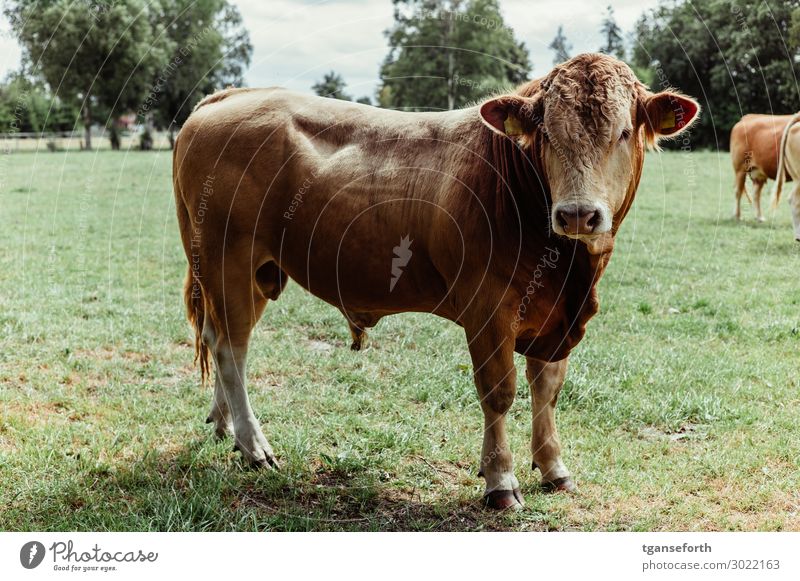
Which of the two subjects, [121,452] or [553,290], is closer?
[553,290]

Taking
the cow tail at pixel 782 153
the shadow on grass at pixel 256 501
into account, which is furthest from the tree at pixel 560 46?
the cow tail at pixel 782 153

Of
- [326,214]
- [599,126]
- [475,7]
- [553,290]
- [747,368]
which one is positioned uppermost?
[475,7]

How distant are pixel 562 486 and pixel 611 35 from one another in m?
2.84

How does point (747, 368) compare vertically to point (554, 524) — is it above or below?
above

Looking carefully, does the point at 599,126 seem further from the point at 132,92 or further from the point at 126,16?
the point at 132,92

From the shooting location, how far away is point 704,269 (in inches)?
359

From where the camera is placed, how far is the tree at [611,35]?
4621 mm

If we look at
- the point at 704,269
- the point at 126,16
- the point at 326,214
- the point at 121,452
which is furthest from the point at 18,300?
the point at 704,269

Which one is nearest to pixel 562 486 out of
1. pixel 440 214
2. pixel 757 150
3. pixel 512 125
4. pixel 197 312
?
pixel 440 214

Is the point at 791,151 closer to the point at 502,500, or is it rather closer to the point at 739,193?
the point at 739,193

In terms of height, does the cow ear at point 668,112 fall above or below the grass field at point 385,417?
above

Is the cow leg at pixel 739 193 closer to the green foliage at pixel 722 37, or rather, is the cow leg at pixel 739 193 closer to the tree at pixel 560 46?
the green foliage at pixel 722 37

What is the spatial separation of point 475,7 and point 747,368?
3.28 meters

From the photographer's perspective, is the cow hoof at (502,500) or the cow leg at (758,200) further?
the cow leg at (758,200)
